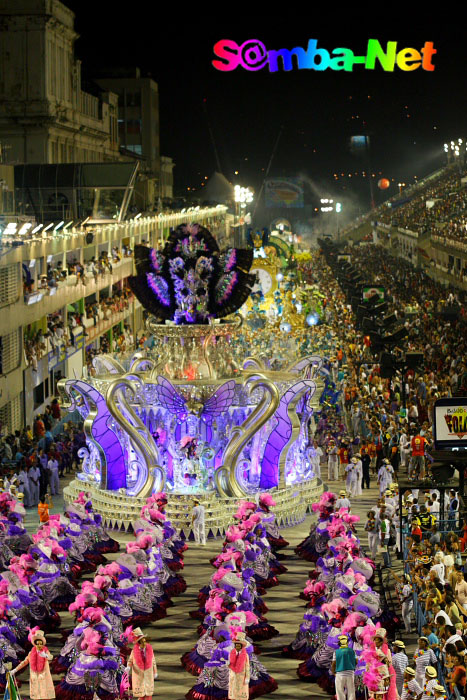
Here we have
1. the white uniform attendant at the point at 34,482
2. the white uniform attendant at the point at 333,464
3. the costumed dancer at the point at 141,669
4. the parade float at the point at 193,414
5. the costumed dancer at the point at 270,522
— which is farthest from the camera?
the white uniform attendant at the point at 333,464

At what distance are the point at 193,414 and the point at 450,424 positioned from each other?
17.7 ft

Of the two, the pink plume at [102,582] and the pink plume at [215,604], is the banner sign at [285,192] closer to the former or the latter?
the pink plume at [102,582]

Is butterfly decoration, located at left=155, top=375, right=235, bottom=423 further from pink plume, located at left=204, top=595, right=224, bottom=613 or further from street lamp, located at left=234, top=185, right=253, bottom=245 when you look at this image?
street lamp, located at left=234, top=185, right=253, bottom=245

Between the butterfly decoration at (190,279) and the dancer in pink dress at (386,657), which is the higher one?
the butterfly decoration at (190,279)

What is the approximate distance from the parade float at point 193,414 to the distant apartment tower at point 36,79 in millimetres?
38245

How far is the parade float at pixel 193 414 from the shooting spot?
2498cm

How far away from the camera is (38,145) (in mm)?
65188

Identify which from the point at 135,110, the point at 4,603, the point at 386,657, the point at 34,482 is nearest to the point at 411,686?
the point at 386,657

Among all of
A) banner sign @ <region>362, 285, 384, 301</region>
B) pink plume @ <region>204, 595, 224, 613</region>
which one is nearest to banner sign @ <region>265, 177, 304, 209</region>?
banner sign @ <region>362, 285, 384, 301</region>

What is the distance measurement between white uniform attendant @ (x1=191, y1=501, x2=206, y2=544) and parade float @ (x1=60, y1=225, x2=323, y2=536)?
1.47ft

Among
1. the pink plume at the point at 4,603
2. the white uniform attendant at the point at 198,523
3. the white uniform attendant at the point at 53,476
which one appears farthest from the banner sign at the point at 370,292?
the pink plume at the point at 4,603

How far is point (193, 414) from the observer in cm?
2525

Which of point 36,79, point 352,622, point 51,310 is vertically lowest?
point 352,622

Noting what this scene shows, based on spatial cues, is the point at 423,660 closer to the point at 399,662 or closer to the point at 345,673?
the point at 399,662
